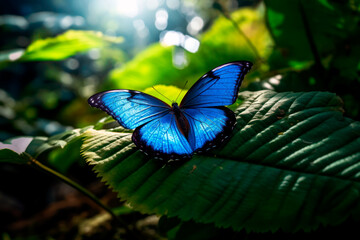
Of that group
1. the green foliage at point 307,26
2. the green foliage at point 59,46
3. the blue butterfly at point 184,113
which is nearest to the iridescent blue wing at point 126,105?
the blue butterfly at point 184,113

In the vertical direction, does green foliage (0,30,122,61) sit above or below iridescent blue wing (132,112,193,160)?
above

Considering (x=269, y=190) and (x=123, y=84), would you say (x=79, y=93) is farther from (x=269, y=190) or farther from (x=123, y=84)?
(x=269, y=190)

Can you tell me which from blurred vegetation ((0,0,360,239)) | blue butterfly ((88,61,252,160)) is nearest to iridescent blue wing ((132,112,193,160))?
blue butterfly ((88,61,252,160))

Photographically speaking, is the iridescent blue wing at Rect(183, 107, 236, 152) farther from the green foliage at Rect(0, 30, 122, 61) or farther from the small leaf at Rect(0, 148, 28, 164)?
the green foliage at Rect(0, 30, 122, 61)

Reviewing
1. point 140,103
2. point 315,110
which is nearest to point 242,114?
point 315,110

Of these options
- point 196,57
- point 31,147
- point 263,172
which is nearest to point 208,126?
point 263,172

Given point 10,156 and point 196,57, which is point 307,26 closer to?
point 196,57
